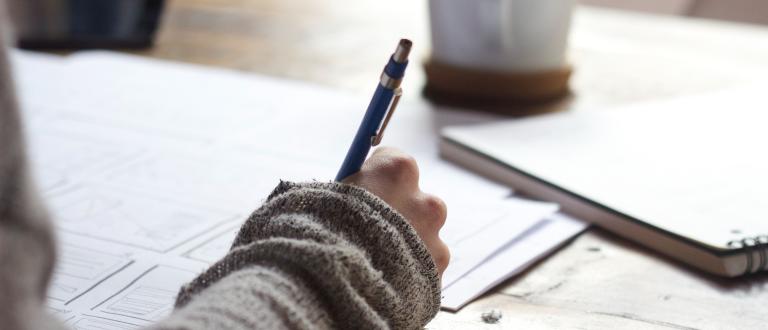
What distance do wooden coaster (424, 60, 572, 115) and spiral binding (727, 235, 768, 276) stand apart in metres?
0.37

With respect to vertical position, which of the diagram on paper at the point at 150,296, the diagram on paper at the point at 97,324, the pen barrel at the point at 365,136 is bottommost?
the diagram on paper at the point at 150,296

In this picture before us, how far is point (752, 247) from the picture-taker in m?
0.57

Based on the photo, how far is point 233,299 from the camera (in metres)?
0.39

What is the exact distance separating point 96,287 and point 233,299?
0.62ft

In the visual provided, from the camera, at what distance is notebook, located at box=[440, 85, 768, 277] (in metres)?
0.60

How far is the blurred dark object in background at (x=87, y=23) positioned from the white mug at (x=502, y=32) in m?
0.39

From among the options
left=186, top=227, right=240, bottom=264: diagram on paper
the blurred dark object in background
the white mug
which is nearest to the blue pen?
left=186, top=227, right=240, bottom=264: diagram on paper

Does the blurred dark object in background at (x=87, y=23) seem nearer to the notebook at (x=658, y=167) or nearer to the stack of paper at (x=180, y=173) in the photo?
the stack of paper at (x=180, y=173)

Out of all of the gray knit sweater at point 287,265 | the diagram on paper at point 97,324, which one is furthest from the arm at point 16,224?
the diagram on paper at point 97,324

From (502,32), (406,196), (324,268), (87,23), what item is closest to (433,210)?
(406,196)

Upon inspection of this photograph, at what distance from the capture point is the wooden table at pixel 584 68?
536 mm

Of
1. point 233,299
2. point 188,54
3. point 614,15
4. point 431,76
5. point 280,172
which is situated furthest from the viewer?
point 614,15

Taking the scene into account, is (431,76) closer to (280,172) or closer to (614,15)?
(280,172)

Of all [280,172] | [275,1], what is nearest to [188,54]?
[275,1]
